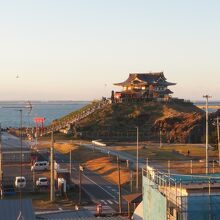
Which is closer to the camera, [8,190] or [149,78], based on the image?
[8,190]

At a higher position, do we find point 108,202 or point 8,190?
point 8,190

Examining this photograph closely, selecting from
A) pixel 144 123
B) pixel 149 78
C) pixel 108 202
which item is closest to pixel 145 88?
pixel 149 78

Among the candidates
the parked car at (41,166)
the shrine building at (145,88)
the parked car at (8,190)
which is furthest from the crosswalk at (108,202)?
the shrine building at (145,88)

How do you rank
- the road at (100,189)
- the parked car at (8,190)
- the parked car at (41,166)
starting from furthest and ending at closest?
the parked car at (41,166)
the parked car at (8,190)
the road at (100,189)

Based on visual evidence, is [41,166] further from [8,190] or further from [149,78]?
[149,78]

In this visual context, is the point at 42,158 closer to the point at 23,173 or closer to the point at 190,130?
the point at 23,173

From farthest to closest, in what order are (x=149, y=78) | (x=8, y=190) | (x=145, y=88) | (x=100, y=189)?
(x=149, y=78), (x=145, y=88), (x=100, y=189), (x=8, y=190)

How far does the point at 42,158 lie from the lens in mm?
61688

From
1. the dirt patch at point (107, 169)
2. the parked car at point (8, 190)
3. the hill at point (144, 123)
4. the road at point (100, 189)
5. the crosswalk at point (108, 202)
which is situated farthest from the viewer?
the hill at point (144, 123)

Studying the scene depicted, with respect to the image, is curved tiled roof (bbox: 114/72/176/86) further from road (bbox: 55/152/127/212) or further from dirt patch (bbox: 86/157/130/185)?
road (bbox: 55/152/127/212)

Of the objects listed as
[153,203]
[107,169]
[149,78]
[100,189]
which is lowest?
[100,189]


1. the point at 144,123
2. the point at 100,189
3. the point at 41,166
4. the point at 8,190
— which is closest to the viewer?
the point at 8,190

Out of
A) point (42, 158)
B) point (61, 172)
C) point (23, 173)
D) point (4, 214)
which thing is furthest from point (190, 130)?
point (4, 214)

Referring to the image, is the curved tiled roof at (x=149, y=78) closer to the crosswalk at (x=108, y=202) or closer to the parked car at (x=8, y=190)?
the parked car at (x=8, y=190)
